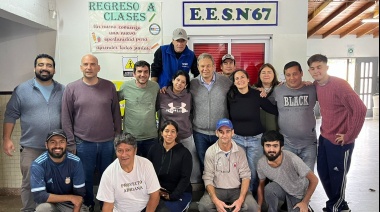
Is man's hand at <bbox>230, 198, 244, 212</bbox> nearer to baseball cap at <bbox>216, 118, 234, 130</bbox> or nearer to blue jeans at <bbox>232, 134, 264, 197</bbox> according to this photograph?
blue jeans at <bbox>232, 134, 264, 197</bbox>

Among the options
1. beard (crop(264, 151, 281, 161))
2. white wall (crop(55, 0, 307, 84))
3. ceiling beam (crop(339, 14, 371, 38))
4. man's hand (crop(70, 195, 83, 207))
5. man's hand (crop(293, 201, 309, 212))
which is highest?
ceiling beam (crop(339, 14, 371, 38))

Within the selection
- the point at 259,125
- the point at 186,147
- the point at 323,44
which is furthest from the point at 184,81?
the point at 323,44

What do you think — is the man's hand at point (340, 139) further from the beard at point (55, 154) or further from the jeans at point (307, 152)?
the beard at point (55, 154)

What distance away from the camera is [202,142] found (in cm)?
326

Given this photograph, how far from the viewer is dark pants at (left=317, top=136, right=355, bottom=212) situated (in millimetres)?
3105

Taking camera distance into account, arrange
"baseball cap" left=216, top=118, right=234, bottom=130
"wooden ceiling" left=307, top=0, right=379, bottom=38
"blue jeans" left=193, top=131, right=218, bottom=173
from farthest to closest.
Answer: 1. "wooden ceiling" left=307, top=0, right=379, bottom=38
2. "blue jeans" left=193, top=131, right=218, bottom=173
3. "baseball cap" left=216, top=118, right=234, bottom=130

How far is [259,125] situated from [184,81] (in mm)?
869

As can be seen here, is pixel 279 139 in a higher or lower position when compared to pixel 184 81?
lower

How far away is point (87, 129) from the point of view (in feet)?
9.73

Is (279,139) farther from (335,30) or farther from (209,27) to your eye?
(335,30)

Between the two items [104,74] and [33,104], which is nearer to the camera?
[33,104]

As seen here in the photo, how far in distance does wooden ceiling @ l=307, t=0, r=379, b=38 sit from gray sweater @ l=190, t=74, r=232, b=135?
577 centimetres

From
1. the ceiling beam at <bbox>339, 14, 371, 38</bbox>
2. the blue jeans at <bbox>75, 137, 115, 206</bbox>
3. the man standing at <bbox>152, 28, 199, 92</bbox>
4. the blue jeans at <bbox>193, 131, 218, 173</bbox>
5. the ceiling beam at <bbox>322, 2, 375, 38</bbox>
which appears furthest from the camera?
the ceiling beam at <bbox>339, 14, 371, 38</bbox>

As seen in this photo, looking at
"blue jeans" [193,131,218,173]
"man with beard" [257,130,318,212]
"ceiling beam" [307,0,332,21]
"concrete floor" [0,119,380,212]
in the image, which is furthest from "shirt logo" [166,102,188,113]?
"ceiling beam" [307,0,332,21]
